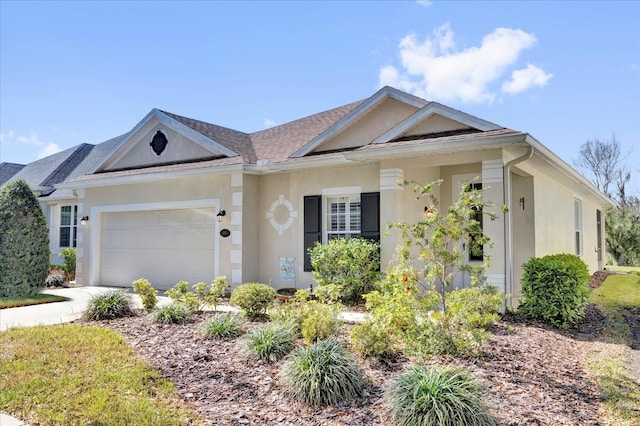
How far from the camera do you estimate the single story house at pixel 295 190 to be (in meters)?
8.84

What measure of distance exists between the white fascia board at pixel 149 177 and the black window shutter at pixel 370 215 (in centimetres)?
335

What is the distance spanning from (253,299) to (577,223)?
1434cm

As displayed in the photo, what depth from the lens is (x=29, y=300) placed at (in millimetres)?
11047

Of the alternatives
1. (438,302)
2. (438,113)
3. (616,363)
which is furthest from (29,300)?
(616,363)

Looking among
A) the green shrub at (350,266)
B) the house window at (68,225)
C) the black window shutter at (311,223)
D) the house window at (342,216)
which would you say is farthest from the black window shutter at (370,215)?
the house window at (68,225)

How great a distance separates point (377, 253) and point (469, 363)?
4.57 metres

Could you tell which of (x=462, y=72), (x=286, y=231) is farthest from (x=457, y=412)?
(x=462, y=72)

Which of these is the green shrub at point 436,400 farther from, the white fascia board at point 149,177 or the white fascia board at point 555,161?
the white fascia board at point 149,177

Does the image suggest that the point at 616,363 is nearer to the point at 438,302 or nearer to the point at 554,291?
the point at 554,291

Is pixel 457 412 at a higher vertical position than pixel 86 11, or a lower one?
lower

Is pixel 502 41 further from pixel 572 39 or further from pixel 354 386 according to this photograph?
pixel 354 386

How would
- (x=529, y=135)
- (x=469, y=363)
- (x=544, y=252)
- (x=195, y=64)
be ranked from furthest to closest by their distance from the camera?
(x=195, y=64)
(x=544, y=252)
(x=529, y=135)
(x=469, y=363)

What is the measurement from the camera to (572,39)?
12.0 metres

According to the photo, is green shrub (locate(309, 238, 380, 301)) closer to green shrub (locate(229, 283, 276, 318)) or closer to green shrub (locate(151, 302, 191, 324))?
green shrub (locate(229, 283, 276, 318))
